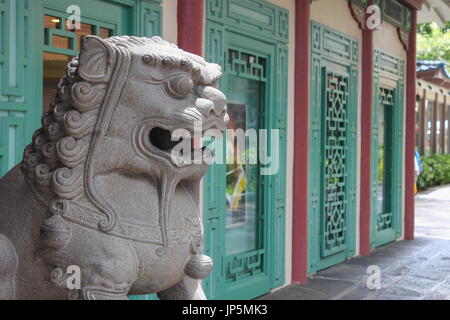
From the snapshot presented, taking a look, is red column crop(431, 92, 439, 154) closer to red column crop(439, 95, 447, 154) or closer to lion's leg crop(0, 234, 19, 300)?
red column crop(439, 95, 447, 154)

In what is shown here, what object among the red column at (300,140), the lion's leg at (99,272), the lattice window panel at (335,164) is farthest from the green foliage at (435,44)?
the lion's leg at (99,272)

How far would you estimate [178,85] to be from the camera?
203cm

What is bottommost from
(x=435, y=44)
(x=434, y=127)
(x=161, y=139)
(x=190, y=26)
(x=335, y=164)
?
(x=335, y=164)

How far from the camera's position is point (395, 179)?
8445mm

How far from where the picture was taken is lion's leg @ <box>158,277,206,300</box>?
87.3 inches

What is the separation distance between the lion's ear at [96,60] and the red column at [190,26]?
2.07 meters

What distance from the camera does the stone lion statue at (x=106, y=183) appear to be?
1.93 metres

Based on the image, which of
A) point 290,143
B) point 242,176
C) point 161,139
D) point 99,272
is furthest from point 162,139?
point 290,143

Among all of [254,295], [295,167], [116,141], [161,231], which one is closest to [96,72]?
[116,141]

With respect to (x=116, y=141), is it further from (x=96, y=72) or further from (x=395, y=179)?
(x=395, y=179)

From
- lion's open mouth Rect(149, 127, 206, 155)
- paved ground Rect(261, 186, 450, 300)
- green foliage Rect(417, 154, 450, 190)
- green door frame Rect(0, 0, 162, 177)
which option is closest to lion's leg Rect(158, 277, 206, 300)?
lion's open mouth Rect(149, 127, 206, 155)

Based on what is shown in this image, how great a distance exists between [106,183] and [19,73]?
1235mm
